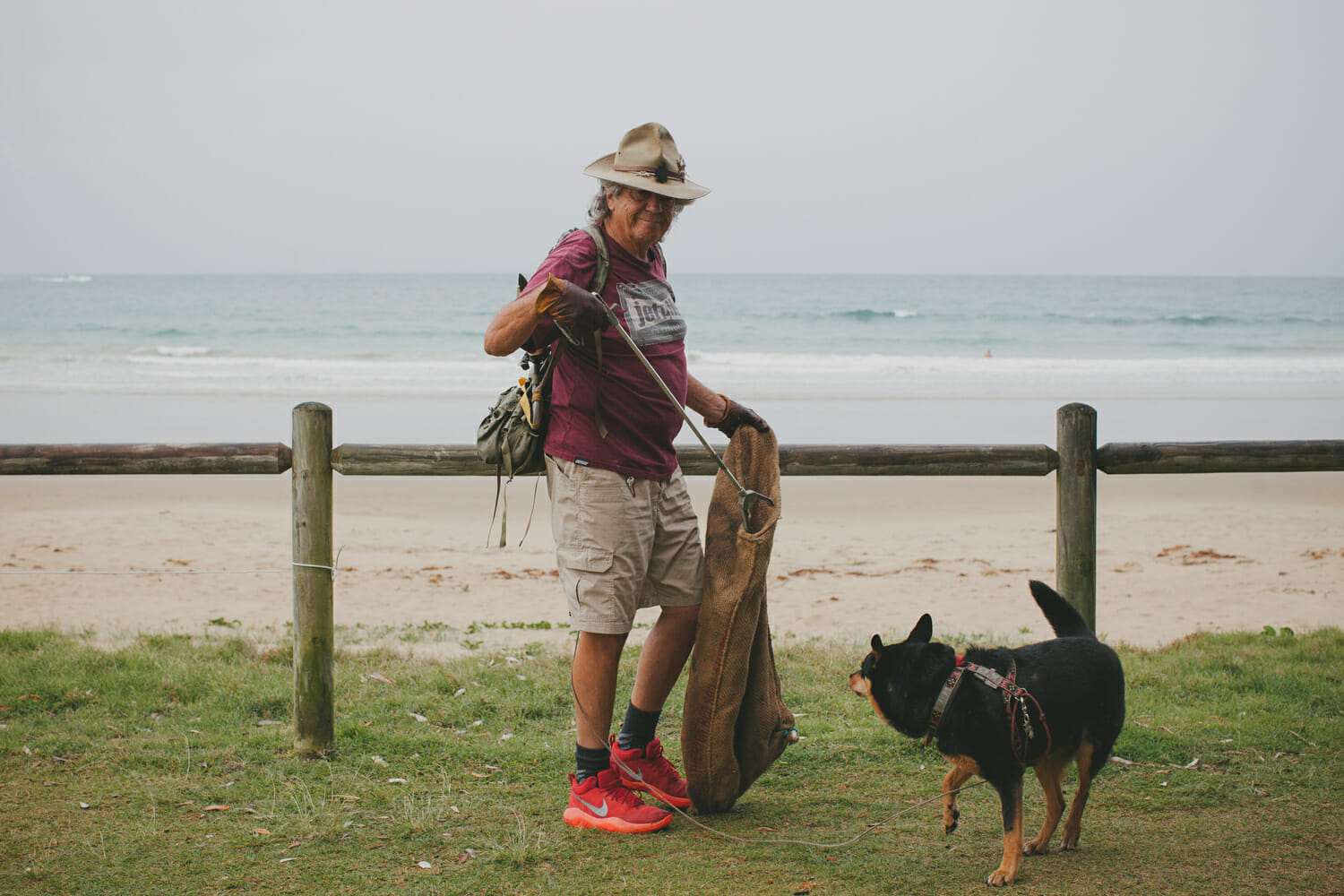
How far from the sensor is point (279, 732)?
4070 millimetres

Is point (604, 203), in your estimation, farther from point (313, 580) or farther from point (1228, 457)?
point (1228, 457)

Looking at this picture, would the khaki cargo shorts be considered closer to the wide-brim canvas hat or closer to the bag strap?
the bag strap

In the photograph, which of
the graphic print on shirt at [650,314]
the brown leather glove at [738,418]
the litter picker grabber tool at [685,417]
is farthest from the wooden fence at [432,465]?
the graphic print on shirt at [650,314]

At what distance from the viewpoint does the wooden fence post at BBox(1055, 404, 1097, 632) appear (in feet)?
12.9

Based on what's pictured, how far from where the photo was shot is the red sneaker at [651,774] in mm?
3402

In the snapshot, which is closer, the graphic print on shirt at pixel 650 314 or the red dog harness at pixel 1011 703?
the red dog harness at pixel 1011 703

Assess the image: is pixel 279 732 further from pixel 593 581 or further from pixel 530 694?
pixel 593 581

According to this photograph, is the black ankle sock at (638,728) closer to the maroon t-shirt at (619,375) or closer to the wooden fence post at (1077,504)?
the maroon t-shirt at (619,375)

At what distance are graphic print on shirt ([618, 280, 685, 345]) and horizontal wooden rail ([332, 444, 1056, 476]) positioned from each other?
2.69ft

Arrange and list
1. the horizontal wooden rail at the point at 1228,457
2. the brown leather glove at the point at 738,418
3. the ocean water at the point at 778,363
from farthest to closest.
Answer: the ocean water at the point at 778,363, the horizontal wooden rail at the point at 1228,457, the brown leather glove at the point at 738,418

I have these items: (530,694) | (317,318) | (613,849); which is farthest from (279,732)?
(317,318)

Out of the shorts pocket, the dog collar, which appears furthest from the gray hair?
the dog collar

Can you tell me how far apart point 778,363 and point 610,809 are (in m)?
22.3

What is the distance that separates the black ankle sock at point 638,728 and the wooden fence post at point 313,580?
1158 millimetres
